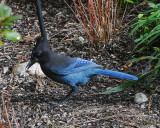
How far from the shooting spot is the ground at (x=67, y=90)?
2.70 meters

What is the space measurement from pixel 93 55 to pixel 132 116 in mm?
1235

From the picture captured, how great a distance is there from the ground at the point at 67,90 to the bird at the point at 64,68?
0.22 m

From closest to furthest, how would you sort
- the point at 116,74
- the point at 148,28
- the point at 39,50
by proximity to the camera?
the point at 39,50 → the point at 116,74 → the point at 148,28

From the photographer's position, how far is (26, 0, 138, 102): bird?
9.24ft

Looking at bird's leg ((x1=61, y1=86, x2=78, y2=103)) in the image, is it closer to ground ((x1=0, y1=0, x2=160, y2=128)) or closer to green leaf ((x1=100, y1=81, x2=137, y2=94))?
ground ((x1=0, y1=0, x2=160, y2=128))

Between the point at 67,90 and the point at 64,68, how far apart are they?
439 millimetres

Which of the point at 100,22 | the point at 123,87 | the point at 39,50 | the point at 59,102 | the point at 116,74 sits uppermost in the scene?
the point at 100,22

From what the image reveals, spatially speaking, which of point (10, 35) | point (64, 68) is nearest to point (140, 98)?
point (64, 68)

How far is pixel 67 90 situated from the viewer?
10.7 ft

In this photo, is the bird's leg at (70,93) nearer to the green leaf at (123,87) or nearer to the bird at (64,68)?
the bird at (64,68)

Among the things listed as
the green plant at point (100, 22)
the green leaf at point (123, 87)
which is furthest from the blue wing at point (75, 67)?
the green plant at point (100, 22)

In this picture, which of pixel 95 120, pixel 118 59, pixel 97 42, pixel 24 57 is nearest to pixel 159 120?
pixel 95 120

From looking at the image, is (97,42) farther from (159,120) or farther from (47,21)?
(159,120)

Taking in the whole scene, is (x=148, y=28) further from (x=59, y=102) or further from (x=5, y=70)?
(x=5, y=70)
